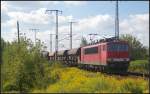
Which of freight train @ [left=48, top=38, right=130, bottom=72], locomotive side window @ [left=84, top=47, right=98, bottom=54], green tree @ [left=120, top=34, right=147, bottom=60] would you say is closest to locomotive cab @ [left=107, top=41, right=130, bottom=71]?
freight train @ [left=48, top=38, right=130, bottom=72]

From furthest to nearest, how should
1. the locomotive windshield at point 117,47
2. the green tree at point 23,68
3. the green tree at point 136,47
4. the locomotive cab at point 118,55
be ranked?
the green tree at point 136,47 < the locomotive windshield at point 117,47 < the locomotive cab at point 118,55 < the green tree at point 23,68

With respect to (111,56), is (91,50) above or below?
above

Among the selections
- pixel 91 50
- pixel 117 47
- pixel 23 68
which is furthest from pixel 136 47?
pixel 23 68

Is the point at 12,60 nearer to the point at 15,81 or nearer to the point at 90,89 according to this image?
the point at 15,81

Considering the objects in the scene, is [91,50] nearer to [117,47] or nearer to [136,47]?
[117,47]

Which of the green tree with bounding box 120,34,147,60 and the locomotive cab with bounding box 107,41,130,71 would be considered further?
the green tree with bounding box 120,34,147,60

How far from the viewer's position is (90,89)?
61.7 feet

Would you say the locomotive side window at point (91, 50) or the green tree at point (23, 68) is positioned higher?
the locomotive side window at point (91, 50)

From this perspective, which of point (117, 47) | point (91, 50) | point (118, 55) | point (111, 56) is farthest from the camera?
point (91, 50)

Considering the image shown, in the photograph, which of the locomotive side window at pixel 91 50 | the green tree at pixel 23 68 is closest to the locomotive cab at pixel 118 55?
the locomotive side window at pixel 91 50

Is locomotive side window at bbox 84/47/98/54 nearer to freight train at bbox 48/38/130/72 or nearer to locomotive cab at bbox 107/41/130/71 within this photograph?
freight train at bbox 48/38/130/72

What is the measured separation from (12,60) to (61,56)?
4555 cm

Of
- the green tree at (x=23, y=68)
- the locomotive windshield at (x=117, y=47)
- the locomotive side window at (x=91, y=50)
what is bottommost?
the green tree at (x=23, y=68)

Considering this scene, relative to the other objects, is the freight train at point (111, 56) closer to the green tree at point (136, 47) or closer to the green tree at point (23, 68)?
the green tree at point (23, 68)
